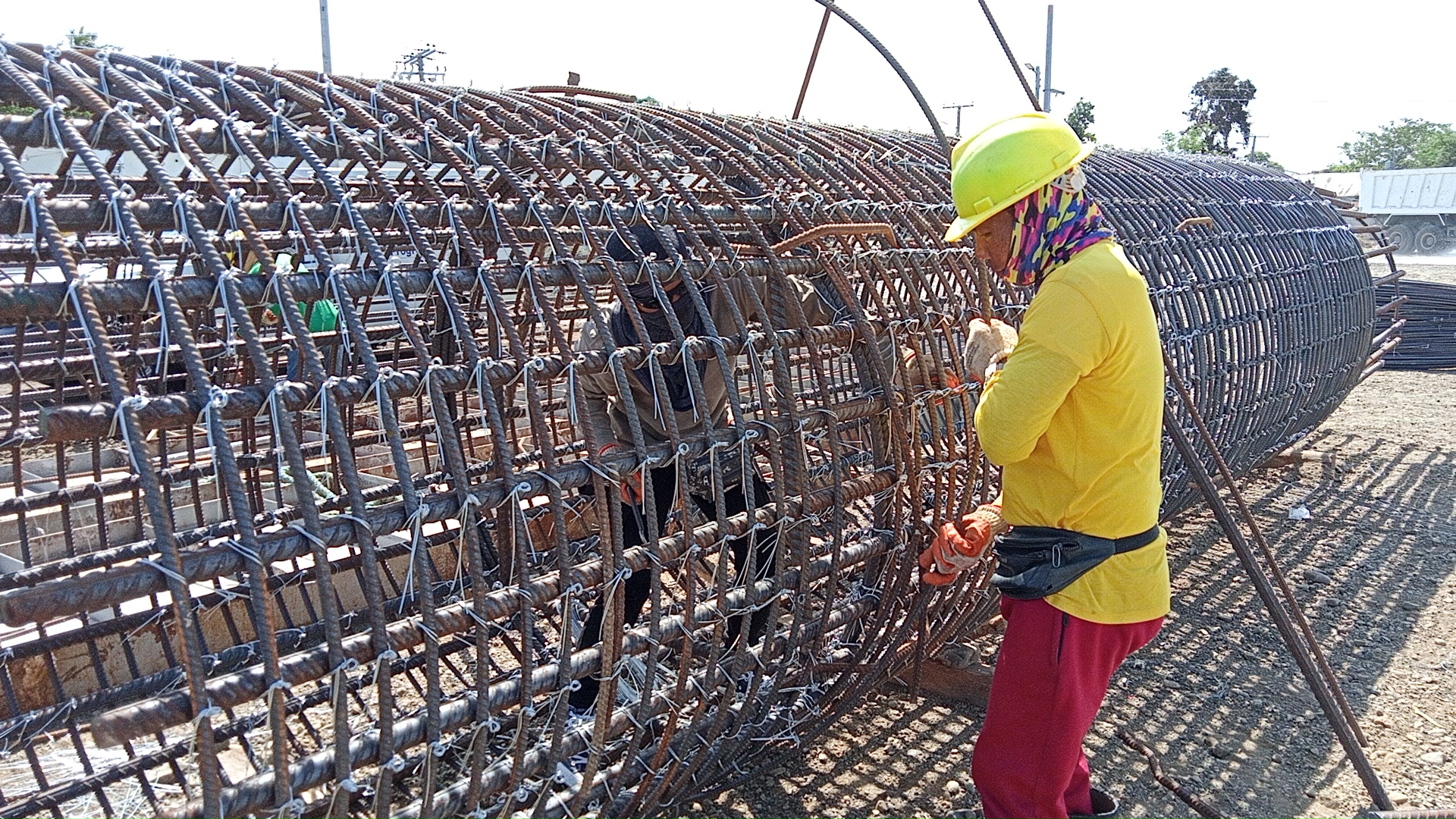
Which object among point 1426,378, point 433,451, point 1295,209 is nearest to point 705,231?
point 433,451

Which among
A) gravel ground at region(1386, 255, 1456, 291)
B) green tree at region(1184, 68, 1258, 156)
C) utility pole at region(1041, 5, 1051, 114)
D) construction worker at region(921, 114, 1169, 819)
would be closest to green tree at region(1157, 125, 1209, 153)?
green tree at region(1184, 68, 1258, 156)

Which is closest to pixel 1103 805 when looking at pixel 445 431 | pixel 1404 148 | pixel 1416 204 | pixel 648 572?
pixel 648 572

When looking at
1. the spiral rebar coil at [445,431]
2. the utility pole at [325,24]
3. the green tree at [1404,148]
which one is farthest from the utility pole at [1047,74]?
the green tree at [1404,148]

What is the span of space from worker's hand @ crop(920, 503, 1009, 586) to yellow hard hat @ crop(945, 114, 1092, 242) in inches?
29.7

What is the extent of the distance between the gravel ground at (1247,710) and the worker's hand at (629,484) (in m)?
0.92

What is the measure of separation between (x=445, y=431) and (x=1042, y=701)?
148 centimetres

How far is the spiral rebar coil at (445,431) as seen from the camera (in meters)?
1.84

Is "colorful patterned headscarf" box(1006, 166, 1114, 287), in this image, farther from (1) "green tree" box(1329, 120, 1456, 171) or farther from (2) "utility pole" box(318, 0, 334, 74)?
(1) "green tree" box(1329, 120, 1456, 171)

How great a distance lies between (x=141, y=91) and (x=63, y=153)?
0.20 metres

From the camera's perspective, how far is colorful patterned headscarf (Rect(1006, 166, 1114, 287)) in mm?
2381

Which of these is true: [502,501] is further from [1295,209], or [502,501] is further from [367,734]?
[1295,209]

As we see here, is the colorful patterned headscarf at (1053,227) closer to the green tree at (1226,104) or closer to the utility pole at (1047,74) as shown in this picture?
Result: the utility pole at (1047,74)

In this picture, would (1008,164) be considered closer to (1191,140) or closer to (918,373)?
(918,373)

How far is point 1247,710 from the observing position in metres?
3.98
